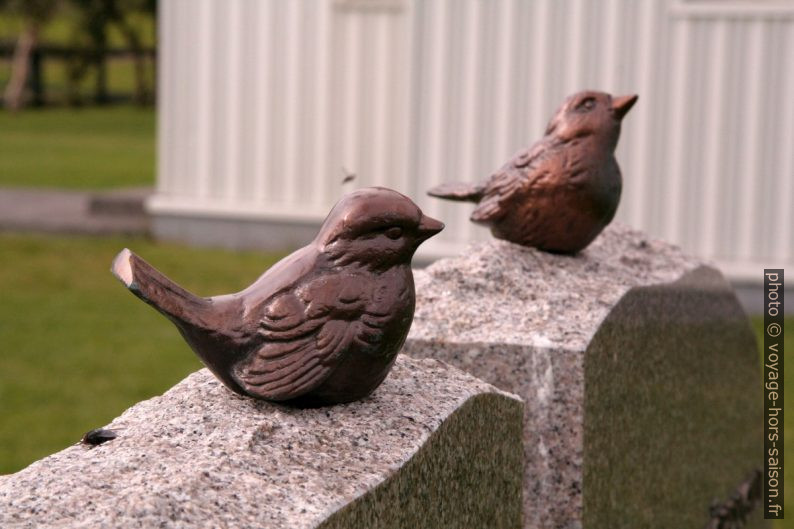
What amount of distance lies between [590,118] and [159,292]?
5.40ft

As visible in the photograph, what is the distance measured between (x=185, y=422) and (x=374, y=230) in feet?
1.49

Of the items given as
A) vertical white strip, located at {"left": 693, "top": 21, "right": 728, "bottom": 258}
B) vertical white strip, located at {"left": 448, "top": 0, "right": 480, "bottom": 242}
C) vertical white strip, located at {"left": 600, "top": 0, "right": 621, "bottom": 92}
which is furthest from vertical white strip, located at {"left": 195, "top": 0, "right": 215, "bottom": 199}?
vertical white strip, located at {"left": 693, "top": 21, "right": 728, "bottom": 258}

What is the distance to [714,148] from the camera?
761 centimetres

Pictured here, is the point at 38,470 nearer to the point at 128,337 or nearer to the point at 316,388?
the point at 316,388

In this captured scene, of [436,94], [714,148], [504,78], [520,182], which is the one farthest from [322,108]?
[520,182]

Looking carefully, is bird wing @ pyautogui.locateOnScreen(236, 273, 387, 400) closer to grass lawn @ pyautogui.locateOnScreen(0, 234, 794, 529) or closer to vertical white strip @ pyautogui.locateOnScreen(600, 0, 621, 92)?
grass lawn @ pyautogui.locateOnScreen(0, 234, 794, 529)

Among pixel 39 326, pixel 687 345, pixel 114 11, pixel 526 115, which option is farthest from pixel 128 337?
pixel 114 11

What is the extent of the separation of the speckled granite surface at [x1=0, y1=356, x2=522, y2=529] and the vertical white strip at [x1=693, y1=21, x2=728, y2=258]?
513 centimetres

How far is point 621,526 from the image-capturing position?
11.0ft

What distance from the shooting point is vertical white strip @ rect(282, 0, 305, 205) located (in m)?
9.22

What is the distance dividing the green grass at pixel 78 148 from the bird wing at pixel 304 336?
39.1 feet

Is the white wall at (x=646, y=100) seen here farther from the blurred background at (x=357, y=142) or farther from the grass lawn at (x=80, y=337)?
the grass lawn at (x=80, y=337)

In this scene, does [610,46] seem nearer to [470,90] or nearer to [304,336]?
[470,90]

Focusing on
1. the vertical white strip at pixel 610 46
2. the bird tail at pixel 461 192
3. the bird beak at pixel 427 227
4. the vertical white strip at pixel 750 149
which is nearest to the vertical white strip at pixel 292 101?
the vertical white strip at pixel 610 46
